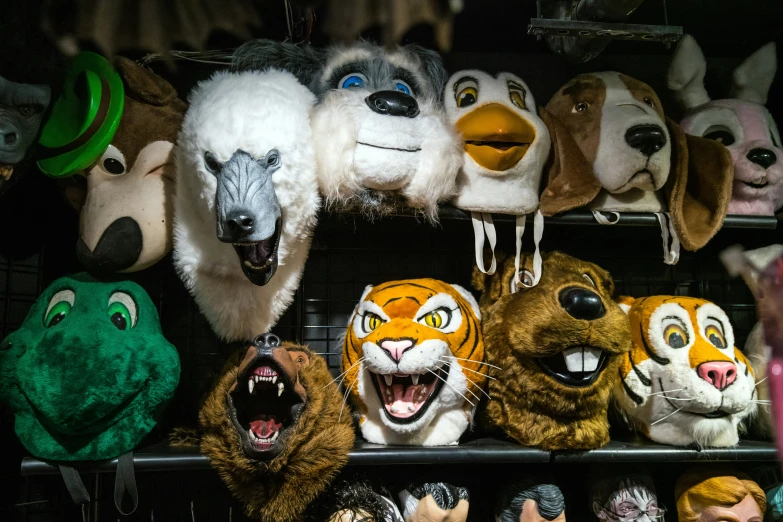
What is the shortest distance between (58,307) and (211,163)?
0.37 meters

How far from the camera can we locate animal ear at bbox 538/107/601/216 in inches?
45.9

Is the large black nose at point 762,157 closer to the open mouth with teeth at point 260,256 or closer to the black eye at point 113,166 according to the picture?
the open mouth with teeth at point 260,256

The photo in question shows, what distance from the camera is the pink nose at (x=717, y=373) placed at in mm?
1101

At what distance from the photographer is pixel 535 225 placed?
1170 millimetres

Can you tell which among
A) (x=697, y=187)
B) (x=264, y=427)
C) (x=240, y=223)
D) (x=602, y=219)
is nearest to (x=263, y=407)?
(x=264, y=427)

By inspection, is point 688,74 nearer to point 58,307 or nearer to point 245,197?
point 245,197

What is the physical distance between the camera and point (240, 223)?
2.97 ft

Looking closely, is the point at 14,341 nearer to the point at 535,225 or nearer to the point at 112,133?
the point at 112,133

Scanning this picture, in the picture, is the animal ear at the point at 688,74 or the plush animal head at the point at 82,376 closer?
the plush animal head at the point at 82,376

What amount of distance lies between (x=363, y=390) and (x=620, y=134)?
26.1 inches

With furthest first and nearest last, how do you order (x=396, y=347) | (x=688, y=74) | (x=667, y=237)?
(x=688, y=74) < (x=667, y=237) < (x=396, y=347)

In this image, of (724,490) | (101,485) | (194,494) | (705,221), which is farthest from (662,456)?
(101,485)

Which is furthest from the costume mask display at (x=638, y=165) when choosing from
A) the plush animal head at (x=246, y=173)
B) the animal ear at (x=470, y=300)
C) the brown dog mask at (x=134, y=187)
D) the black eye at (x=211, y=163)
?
the brown dog mask at (x=134, y=187)

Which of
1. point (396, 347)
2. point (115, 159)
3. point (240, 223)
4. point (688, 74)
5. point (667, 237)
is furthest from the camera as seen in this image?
point (688, 74)
